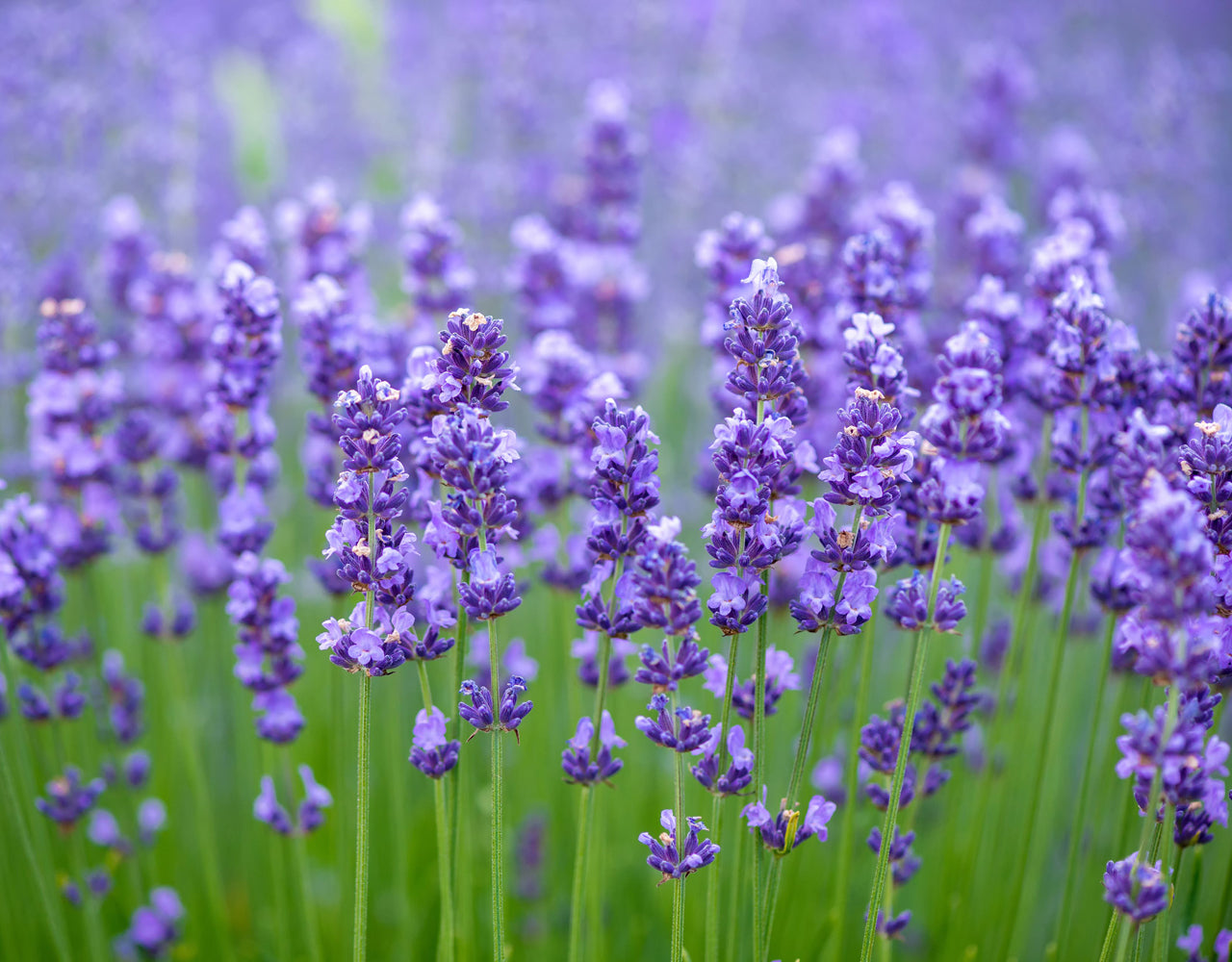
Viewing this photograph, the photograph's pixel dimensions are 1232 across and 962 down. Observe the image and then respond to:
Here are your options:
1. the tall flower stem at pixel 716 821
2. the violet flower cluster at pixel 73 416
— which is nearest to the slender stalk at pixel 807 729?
the tall flower stem at pixel 716 821

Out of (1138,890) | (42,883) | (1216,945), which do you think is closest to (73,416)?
(42,883)

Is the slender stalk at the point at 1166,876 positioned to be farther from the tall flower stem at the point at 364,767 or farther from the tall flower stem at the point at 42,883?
the tall flower stem at the point at 42,883

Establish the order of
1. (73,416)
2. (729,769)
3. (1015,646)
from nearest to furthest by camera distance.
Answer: (729,769) < (1015,646) < (73,416)

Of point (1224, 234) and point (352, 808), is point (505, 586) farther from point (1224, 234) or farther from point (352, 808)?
point (1224, 234)

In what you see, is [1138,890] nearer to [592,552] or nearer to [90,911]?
[592,552]

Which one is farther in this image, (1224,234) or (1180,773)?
(1224,234)

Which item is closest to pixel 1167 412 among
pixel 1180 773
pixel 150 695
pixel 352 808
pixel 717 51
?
pixel 1180 773

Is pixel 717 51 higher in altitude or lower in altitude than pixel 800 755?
higher
